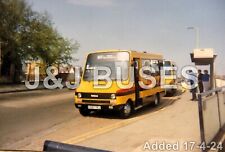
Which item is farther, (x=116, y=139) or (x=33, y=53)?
(x=33, y=53)

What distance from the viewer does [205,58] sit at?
17.5 m

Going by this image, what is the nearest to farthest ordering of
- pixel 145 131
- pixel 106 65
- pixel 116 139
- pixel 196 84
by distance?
pixel 116 139
pixel 145 131
pixel 106 65
pixel 196 84

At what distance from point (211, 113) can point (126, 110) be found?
17.7 ft

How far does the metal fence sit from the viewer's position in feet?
22.6

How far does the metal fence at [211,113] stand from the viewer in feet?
22.6

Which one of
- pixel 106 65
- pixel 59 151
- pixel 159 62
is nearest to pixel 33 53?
pixel 159 62

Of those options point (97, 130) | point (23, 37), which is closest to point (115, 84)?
point (97, 130)

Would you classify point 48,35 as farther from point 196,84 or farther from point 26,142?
point 26,142

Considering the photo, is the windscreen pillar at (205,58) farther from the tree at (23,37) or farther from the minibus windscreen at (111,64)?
the tree at (23,37)

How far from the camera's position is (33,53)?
37312 mm

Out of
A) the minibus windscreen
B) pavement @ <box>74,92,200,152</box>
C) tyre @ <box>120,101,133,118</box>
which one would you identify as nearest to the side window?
the minibus windscreen

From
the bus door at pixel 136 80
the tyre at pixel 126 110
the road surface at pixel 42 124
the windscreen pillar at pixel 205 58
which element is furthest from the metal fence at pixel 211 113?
the windscreen pillar at pixel 205 58

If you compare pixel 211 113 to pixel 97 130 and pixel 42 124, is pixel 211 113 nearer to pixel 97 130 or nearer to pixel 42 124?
pixel 97 130

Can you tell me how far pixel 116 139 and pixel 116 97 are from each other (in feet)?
12.7
